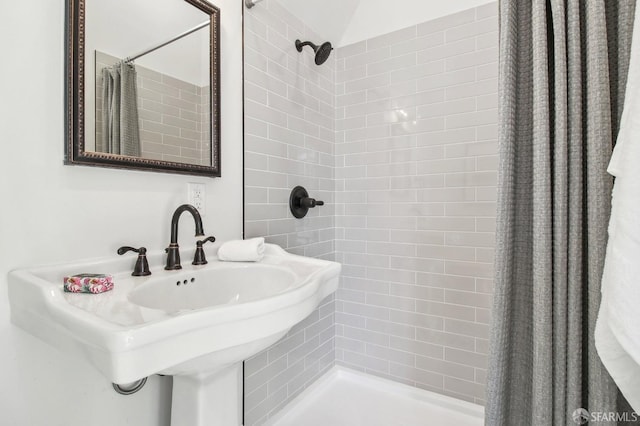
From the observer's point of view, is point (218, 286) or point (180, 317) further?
point (218, 286)

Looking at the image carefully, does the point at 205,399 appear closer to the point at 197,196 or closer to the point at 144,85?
the point at 197,196

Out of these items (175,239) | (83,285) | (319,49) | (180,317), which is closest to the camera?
(180,317)

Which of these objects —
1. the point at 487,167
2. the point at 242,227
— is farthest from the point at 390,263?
the point at 242,227

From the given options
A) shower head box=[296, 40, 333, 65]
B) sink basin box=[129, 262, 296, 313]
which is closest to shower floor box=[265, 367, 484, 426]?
sink basin box=[129, 262, 296, 313]

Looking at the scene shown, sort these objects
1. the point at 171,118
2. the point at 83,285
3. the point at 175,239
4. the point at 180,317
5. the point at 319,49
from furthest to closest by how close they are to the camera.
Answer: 1. the point at 319,49
2. the point at 171,118
3. the point at 175,239
4. the point at 83,285
5. the point at 180,317

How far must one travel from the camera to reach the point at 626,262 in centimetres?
46

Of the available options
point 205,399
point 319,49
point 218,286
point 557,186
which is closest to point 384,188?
point 319,49

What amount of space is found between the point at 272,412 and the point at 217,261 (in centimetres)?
93

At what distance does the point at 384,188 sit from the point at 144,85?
4.45 feet

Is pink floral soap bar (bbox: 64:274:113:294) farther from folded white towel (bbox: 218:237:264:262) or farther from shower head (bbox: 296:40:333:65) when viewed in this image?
shower head (bbox: 296:40:333:65)

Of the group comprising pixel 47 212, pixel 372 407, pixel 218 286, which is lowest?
pixel 372 407

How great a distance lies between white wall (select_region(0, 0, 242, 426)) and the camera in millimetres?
818

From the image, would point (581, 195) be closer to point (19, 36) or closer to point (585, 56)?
point (585, 56)

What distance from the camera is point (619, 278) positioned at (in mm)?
469
